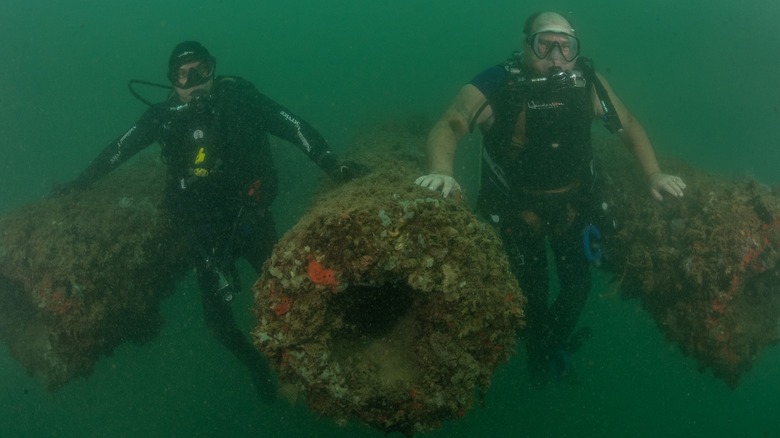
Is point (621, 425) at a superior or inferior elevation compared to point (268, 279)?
inferior

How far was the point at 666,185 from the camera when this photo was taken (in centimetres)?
487

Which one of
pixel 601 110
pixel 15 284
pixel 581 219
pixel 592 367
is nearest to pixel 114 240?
pixel 15 284

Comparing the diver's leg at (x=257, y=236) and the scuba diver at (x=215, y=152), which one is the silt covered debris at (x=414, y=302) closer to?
the scuba diver at (x=215, y=152)

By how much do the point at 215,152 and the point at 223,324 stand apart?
2508 millimetres

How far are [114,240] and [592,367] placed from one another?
1115 cm

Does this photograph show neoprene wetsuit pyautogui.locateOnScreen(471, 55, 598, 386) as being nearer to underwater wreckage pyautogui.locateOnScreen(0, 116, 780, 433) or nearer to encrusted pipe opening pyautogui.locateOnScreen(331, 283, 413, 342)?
underwater wreckage pyautogui.locateOnScreen(0, 116, 780, 433)

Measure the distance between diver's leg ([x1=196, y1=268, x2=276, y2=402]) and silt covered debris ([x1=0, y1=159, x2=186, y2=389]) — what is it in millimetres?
896

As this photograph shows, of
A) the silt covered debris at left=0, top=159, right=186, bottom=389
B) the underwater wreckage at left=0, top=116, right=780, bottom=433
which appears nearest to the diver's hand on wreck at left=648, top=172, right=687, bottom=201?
the underwater wreckage at left=0, top=116, right=780, bottom=433

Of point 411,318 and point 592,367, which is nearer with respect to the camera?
point 411,318

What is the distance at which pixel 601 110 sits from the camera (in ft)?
18.1

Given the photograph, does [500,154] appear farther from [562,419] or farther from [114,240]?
[562,419]

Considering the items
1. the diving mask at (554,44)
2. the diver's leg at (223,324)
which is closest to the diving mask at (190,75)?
the diver's leg at (223,324)

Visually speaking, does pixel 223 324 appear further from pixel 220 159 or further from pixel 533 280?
pixel 533 280

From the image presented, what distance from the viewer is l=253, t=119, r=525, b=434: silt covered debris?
8.45 feet
